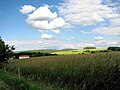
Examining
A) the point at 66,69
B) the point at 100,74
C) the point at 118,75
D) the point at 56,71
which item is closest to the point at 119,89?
the point at 118,75

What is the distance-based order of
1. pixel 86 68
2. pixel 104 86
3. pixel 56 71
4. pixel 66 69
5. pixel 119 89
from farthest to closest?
pixel 56 71, pixel 66 69, pixel 86 68, pixel 104 86, pixel 119 89

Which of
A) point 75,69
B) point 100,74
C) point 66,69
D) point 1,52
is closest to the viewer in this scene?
point 100,74

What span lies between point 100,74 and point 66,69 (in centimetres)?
523

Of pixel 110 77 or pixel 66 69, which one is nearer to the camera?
pixel 110 77

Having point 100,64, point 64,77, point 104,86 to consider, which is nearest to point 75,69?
point 64,77

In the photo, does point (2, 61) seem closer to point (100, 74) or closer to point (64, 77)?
point (64, 77)

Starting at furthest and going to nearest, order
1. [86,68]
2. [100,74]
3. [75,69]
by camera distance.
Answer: [75,69] < [86,68] < [100,74]

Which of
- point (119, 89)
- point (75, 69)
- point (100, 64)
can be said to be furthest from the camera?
point (75, 69)

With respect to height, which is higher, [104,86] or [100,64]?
[100,64]

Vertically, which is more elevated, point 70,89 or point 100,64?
point 100,64

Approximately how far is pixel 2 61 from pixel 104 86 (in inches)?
1634

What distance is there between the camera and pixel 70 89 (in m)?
15.0

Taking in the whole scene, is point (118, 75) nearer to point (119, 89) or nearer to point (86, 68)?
point (119, 89)

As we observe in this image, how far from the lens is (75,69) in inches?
655
